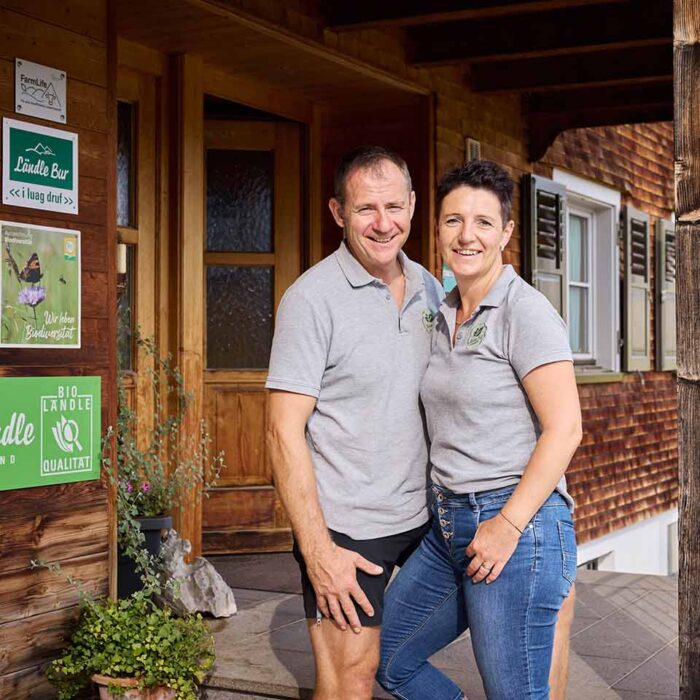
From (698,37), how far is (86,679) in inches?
112

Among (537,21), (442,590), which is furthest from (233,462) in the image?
(442,590)

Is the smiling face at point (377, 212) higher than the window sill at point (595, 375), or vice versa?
the smiling face at point (377, 212)

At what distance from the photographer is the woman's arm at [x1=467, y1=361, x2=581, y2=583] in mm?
2396

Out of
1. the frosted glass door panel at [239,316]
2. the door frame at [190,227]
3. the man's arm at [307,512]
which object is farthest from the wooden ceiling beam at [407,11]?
the man's arm at [307,512]

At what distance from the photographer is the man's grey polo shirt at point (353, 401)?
2.64 metres

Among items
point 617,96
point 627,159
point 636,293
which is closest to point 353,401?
point 617,96

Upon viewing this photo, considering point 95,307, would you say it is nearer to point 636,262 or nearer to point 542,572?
point 542,572

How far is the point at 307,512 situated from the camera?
2.60 m

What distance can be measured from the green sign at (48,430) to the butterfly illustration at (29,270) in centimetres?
35

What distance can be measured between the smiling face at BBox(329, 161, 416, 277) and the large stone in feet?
7.89

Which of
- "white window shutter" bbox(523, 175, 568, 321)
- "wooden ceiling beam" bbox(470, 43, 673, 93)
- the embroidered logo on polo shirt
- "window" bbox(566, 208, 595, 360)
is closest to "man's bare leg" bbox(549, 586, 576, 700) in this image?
the embroidered logo on polo shirt

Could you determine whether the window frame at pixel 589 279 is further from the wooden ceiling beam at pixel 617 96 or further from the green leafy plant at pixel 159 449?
the green leafy plant at pixel 159 449

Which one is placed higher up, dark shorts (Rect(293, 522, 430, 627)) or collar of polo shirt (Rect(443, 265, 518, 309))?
collar of polo shirt (Rect(443, 265, 518, 309))

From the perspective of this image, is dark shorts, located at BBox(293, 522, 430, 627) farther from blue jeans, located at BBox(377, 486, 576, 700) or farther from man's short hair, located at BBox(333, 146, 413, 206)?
man's short hair, located at BBox(333, 146, 413, 206)
